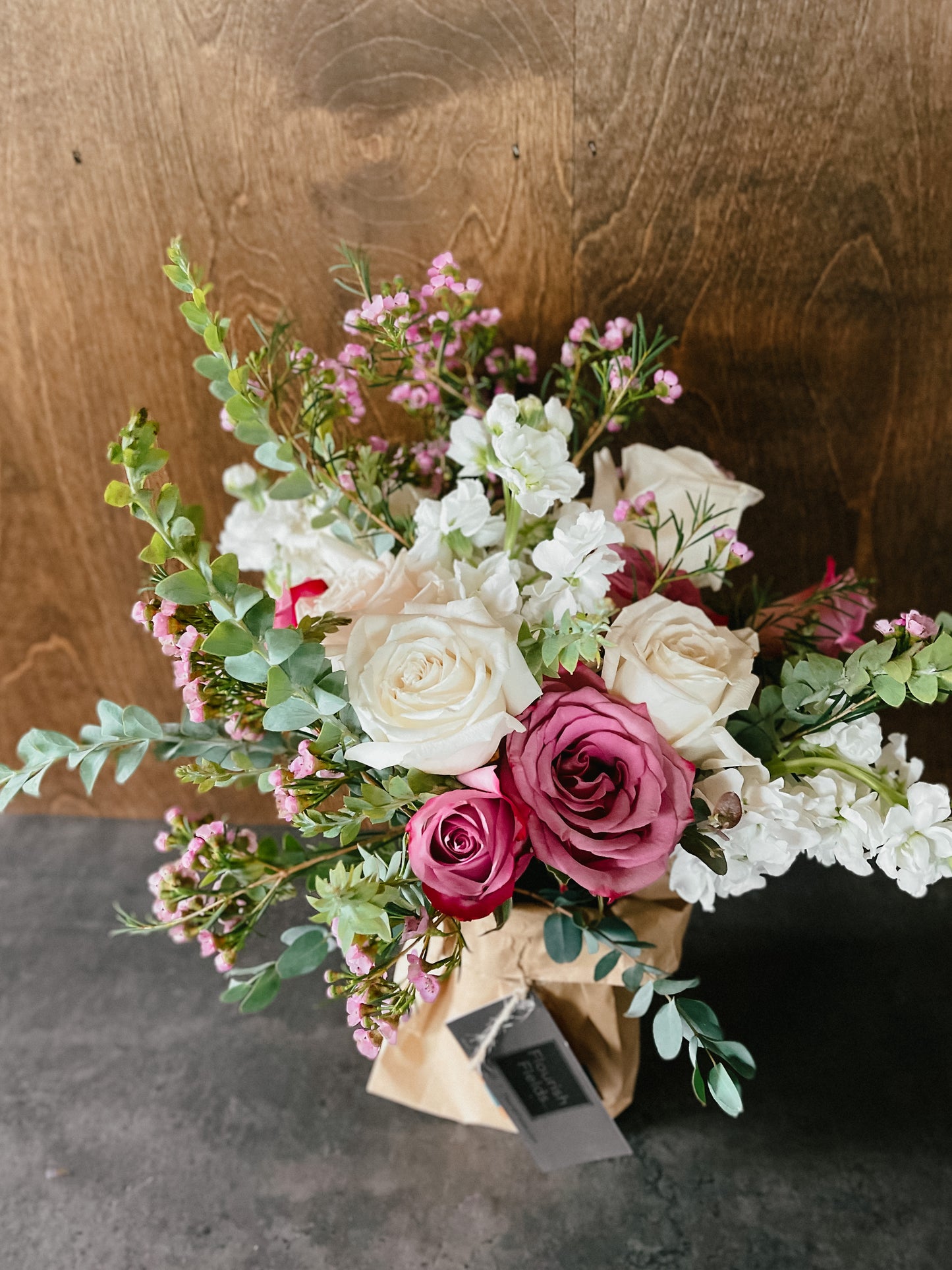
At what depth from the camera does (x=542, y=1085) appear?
0.75m

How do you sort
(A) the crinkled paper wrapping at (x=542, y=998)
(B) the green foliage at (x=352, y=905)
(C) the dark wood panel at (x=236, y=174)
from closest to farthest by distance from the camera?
(B) the green foliage at (x=352, y=905) → (A) the crinkled paper wrapping at (x=542, y=998) → (C) the dark wood panel at (x=236, y=174)

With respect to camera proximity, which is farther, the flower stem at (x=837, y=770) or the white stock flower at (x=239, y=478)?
the white stock flower at (x=239, y=478)

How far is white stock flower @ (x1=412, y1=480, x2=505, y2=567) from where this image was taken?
0.63m

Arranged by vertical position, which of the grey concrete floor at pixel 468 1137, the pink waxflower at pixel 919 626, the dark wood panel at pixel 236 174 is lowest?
the grey concrete floor at pixel 468 1137

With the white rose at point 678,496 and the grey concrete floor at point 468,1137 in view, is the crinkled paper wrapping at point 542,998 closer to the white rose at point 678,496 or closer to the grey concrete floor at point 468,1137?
the grey concrete floor at point 468,1137

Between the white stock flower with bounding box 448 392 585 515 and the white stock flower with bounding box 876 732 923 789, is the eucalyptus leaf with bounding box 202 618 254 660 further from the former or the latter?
the white stock flower with bounding box 876 732 923 789

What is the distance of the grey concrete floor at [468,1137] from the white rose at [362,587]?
434mm

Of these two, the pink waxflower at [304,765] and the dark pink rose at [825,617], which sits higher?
the pink waxflower at [304,765]

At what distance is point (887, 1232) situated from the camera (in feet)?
2.39

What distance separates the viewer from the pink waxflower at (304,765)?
1.91ft

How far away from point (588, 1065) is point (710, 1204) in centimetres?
14

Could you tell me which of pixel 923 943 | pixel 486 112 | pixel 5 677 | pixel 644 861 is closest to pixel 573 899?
pixel 644 861

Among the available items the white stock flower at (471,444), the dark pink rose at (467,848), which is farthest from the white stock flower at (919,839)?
the white stock flower at (471,444)

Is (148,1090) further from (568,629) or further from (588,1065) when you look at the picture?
(568,629)
